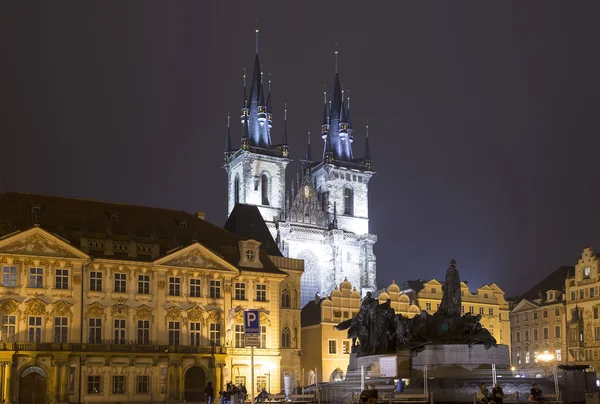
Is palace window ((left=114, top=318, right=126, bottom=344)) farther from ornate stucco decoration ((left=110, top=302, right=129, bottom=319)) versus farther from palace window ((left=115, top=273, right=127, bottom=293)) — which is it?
palace window ((left=115, top=273, right=127, bottom=293))

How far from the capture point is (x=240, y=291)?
5394 cm

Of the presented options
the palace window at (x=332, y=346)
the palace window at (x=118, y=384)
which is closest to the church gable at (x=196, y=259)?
the palace window at (x=118, y=384)

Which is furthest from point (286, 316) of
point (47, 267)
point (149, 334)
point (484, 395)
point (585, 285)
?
point (484, 395)

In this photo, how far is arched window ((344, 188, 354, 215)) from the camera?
9619 centimetres

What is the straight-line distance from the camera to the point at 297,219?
3531 inches

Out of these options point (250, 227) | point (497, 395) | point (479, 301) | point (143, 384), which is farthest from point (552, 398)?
point (479, 301)

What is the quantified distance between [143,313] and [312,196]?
44.4 metres

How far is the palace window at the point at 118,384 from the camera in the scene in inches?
1875

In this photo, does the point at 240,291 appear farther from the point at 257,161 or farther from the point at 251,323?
the point at 257,161

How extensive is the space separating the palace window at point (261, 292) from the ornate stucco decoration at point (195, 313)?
4.10 meters

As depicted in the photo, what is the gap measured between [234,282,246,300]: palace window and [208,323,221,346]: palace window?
7.04 ft

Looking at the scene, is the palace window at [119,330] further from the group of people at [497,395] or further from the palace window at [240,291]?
the group of people at [497,395]

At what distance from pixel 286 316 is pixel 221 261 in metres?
8.42

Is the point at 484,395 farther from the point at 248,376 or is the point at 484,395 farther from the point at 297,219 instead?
the point at 297,219
